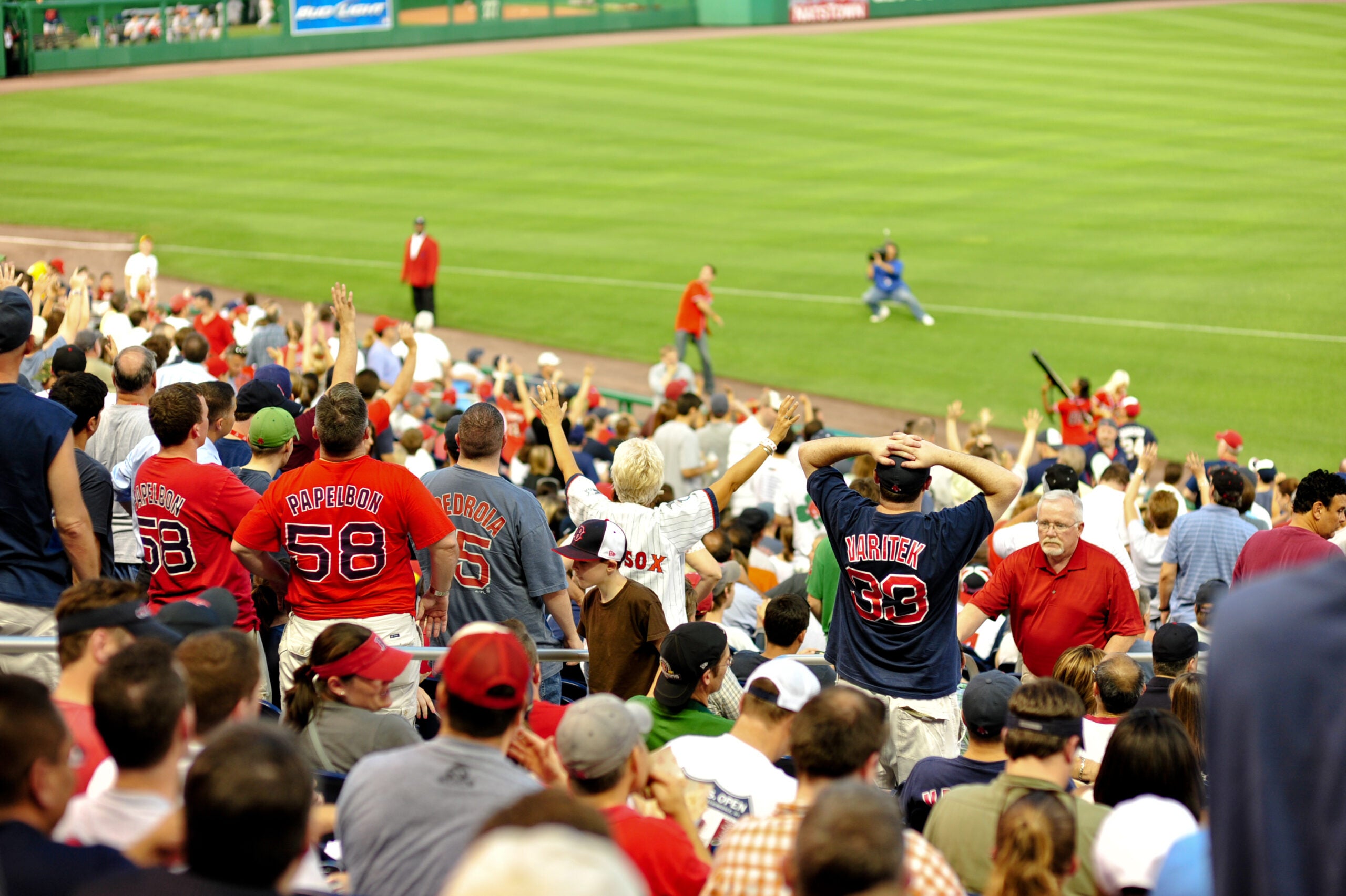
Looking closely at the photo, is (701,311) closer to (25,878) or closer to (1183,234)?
(1183,234)

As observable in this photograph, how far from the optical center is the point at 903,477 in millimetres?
5227

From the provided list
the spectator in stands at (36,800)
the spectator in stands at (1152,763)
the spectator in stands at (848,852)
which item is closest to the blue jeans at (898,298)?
the spectator in stands at (1152,763)

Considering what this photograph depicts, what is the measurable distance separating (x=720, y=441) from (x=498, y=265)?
14257 millimetres

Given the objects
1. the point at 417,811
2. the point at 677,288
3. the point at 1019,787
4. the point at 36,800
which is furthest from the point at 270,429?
the point at 677,288

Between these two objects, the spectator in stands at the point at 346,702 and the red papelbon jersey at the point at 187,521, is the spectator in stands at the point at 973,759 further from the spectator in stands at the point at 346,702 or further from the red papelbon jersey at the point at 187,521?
the red papelbon jersey at the point at 187,521

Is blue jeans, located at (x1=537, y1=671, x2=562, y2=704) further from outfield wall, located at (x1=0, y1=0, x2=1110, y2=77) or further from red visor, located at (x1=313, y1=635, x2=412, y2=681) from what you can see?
outfield wall, located at (x1=0, y1=0, x2=1110, y2=77)

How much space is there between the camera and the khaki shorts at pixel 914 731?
5230 millimetres

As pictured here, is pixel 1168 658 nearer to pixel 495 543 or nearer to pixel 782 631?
pixel 782 631

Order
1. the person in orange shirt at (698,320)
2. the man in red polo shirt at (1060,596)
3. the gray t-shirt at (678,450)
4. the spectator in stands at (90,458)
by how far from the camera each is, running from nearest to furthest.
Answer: the spectator in stands at (90,458)
the man in red polo shirt at (1060,596)
the gray t-shirt at (678,450)
the person in orange shirt at (698,320)

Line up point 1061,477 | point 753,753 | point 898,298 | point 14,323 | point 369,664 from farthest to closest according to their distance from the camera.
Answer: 1. point 898,298
2. point 1061,477
3. point 14,323
4. point 369,664
5. point 753,753

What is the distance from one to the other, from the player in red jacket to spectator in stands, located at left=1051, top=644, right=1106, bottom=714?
17215 mm

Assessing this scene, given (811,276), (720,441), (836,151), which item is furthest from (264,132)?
(720,441)

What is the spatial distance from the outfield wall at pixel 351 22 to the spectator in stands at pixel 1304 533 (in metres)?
38.8

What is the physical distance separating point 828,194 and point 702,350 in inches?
474
